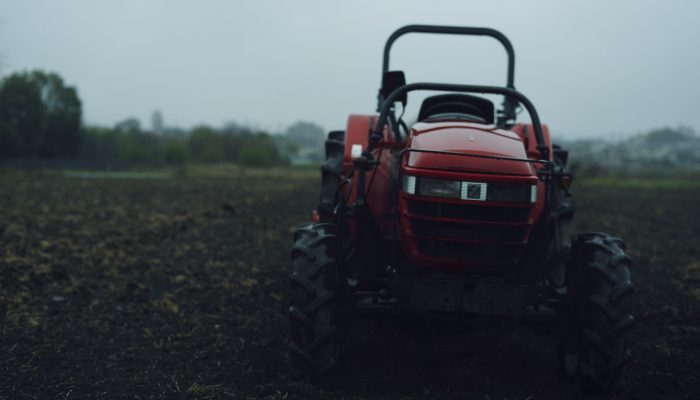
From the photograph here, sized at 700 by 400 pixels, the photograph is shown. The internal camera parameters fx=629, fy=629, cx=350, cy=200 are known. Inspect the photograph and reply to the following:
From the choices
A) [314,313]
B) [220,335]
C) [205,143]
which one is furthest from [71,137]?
[314,313]

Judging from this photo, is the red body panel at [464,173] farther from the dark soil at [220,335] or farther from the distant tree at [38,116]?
the distant tree at [38,116]

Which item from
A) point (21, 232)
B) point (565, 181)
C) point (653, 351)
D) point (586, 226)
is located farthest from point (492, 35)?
point (586, 226)

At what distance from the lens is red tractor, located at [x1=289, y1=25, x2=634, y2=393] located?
3627mm

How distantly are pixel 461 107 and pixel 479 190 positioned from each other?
50.2 inches

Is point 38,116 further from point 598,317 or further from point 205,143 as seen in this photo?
point 598,317

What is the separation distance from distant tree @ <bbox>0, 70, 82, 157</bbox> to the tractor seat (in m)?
47.4

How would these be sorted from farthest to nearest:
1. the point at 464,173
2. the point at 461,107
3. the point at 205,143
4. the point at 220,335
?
the point at 205,143 → the point at 220,335 → the point at 461,107 → the point at 464,173

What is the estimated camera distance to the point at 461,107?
15.4ft

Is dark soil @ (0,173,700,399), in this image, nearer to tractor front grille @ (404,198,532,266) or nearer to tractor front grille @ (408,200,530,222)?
tractor front grille @ (404,198,532,266)

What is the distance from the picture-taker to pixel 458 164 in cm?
363

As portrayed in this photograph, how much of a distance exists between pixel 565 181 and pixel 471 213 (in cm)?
141

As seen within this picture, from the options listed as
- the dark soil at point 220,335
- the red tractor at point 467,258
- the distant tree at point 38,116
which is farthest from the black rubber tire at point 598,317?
the distant tree at point 38,116

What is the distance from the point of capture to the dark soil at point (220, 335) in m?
3.89

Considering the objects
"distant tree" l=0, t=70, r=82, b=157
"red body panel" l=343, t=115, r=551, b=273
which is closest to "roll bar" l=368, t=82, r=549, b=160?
"red body panel" l=343, t=115, r=551, b=273
